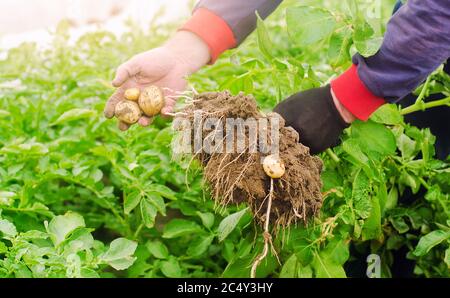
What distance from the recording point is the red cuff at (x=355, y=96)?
1.48 m

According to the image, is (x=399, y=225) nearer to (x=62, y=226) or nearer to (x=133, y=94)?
(x=133, y=94)

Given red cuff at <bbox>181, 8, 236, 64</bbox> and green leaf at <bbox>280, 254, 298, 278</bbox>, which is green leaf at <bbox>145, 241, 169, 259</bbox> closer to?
green leaf at <bbox>280, 254, 298, 278</bbox>

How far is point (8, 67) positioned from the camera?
2.48 meters

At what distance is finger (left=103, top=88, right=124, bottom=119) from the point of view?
170 cm

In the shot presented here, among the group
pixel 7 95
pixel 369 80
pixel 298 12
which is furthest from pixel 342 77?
pixel 7 95

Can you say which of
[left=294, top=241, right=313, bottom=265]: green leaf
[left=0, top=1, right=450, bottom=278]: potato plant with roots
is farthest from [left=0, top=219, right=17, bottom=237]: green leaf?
[left=294, top=241, right=313, bottom=265]: green leaf

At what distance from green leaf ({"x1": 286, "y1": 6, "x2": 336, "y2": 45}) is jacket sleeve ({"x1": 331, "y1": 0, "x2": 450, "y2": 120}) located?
0.32ft

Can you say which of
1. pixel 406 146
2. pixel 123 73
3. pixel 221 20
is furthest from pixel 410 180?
pixel 123 73

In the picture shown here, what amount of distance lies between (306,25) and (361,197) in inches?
16.1

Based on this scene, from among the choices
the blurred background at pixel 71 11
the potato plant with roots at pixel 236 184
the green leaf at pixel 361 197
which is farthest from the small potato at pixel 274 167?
the blurred background at pixel 71 11

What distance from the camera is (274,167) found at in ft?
4.42

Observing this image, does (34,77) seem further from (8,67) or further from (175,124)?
(175,124)

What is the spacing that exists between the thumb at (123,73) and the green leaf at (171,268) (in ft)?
1.50

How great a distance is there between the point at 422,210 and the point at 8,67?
1.53 m
